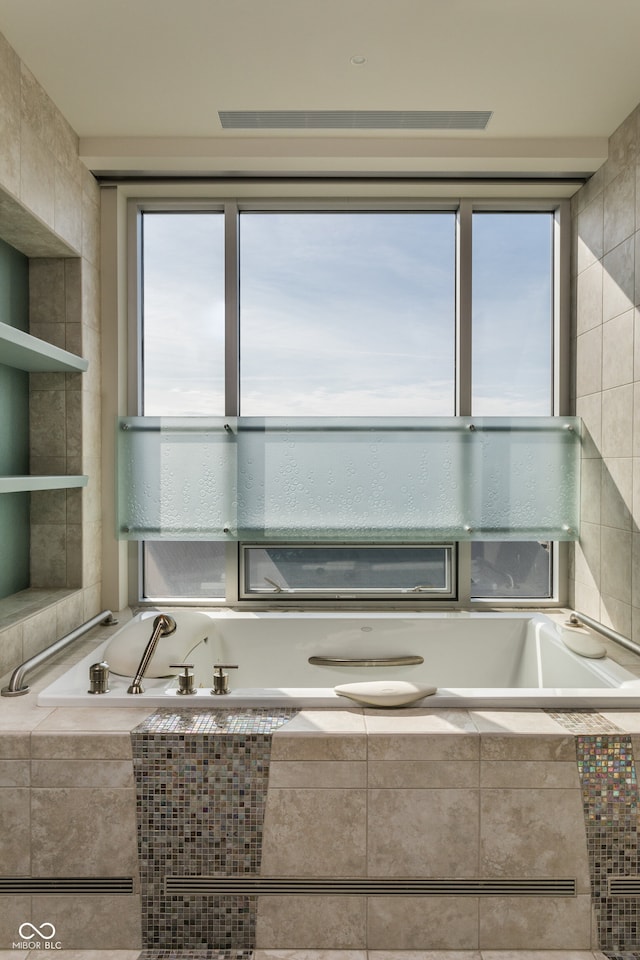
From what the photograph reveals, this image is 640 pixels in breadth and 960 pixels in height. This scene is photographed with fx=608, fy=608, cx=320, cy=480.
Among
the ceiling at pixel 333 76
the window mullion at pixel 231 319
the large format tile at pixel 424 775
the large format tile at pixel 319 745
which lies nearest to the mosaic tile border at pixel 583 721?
the large format tile at pixel 424 775

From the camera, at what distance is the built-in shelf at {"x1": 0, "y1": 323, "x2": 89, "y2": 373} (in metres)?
1.86

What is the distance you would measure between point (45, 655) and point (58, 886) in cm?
68

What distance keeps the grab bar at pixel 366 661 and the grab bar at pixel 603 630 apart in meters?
0.67

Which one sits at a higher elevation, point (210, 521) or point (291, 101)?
point (291, 101)

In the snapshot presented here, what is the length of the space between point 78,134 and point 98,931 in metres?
2.68

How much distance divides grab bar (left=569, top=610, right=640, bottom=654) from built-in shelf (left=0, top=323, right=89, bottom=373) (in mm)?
2266

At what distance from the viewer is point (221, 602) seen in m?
2.84

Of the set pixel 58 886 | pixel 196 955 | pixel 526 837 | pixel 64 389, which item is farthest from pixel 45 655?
pixel 526 837

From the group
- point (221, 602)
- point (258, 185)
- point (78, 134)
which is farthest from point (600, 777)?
point (78, 134)

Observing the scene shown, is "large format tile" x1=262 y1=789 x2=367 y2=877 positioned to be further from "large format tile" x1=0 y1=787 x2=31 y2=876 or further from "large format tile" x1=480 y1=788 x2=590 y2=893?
"large format tile" x1=0 y1=787 x2=31 y2=876

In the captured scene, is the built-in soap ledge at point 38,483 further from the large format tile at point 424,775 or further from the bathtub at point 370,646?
the large format tile at point 424,775

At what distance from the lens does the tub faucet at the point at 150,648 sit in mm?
1727

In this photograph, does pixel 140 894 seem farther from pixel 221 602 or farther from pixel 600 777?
pixel 221 602

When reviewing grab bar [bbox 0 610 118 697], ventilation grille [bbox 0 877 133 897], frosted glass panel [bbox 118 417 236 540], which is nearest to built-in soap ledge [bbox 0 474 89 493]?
frosted glass panel [bbox 118 417 236 540]
